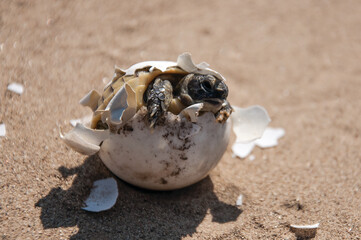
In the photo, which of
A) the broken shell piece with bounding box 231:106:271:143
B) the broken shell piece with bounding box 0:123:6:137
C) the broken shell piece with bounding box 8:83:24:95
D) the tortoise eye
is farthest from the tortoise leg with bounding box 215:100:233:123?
the broken shell piece with bounding box 8:83:24:95

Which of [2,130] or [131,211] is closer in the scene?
[131,211]

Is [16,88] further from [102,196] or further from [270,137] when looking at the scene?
[270,137]

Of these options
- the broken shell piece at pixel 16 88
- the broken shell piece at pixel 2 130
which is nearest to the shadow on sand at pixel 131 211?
the broken shell piece at pixel 2 130

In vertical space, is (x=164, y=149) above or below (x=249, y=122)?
above

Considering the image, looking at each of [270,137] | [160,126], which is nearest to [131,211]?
[160,126]

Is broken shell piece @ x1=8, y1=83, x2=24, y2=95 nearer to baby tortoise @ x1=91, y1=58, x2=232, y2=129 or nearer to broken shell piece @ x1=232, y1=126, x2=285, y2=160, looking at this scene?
baby tortoise @ x1=91, y1=58, x2=232, y2=129

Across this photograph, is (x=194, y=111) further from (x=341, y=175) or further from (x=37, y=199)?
(x=341, y=175)
